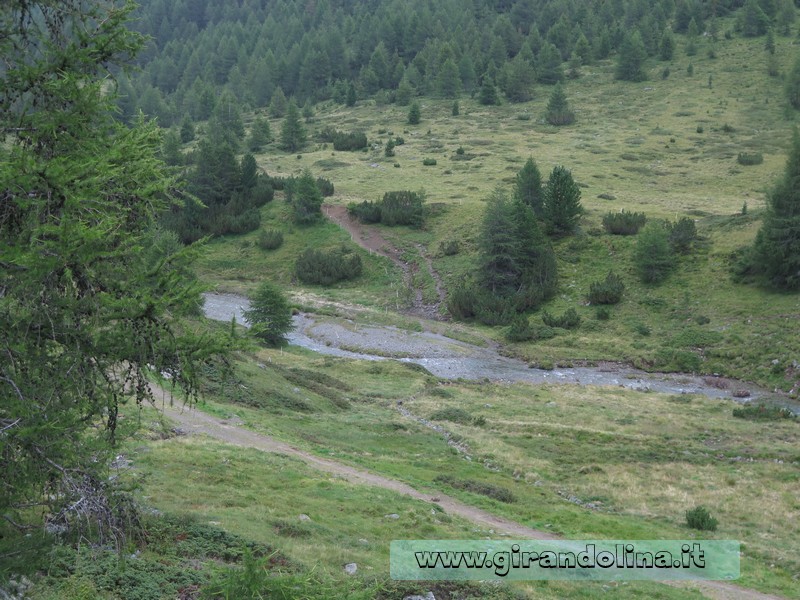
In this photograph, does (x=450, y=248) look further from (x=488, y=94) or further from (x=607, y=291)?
(x=488, y=94)

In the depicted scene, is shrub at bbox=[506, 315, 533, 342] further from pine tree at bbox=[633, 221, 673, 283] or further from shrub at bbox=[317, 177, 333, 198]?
shrub at bbox=[317, 177, 333, 198]

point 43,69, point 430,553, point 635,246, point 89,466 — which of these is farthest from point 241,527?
point 635,246

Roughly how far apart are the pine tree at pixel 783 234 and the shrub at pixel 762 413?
53.8 feet

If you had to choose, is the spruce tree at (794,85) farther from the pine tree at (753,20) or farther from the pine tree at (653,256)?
the pine tree at (653,256)

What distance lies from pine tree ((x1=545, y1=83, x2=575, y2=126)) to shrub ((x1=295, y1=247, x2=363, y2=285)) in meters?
53.4

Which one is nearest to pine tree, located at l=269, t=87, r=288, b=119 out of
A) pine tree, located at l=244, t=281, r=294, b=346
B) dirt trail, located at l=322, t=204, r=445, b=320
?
dirt trail, located at l=322, t=204, r=445, b=320

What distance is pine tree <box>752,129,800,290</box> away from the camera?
4684 cm

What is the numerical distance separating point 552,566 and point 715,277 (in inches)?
1693

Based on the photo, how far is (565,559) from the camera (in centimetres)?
1430

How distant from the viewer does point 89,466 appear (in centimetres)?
855

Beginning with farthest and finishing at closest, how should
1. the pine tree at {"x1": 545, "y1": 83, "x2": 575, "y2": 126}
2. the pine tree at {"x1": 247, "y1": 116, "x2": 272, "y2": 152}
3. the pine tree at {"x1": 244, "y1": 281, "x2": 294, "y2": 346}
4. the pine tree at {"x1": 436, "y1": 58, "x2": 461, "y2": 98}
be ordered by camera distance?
the pine tree at {"x1": 436, "y1": 58, "x2": 461, "y2": 98} < the pine tree at {"x1": 545, "y1": 83, "x2": 575, "y2": 126} < the pine tree at {"x1": 247, "y1": 116, "x2": 272, "y2": 152} < the pine tree at {"x1": 244, "y1": 281, "x2": 294, "y2": 346}

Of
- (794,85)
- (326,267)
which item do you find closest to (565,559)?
(326,267)

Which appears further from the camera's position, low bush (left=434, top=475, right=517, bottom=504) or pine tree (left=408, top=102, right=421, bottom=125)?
pine tree (left=408, top=102, right=421, bottom=125)

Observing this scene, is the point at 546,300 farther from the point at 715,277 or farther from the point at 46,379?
the point at 46,379
